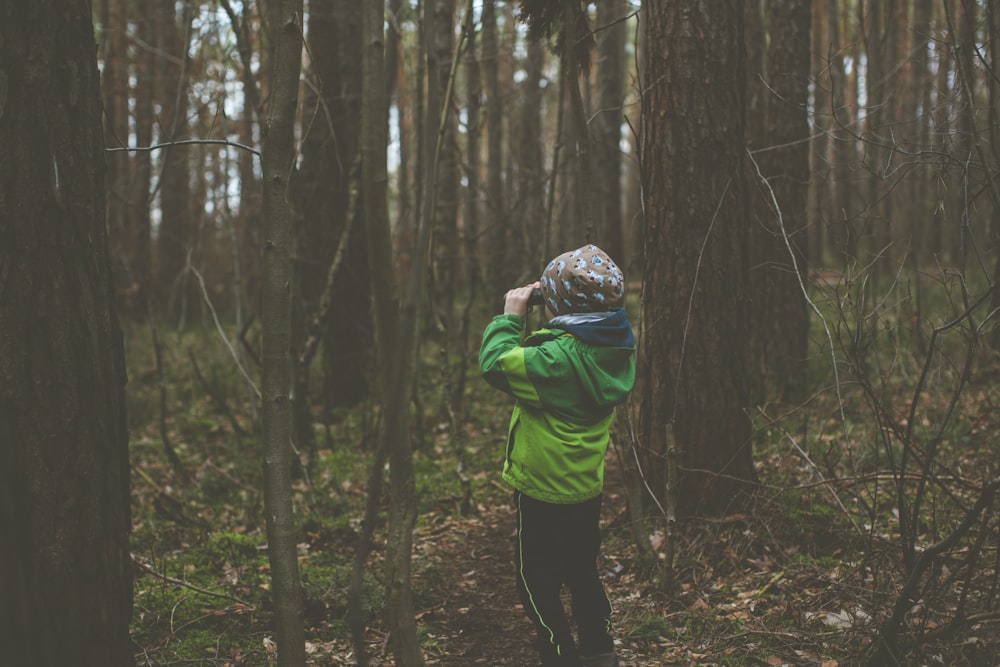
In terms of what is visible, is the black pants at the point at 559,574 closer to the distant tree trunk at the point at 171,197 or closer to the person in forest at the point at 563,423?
the person in forest at the point at 563,423

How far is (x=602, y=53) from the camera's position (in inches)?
531

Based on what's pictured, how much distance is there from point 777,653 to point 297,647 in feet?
6.92

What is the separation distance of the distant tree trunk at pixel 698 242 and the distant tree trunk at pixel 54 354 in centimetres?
291

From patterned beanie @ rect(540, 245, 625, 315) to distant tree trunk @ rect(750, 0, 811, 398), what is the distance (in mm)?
4643

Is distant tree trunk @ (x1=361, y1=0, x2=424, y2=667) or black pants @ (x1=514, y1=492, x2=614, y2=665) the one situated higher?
distant tree trunk @ (x1=361, y1=0, x2=424, y2=667)

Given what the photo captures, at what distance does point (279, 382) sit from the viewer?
2795mm

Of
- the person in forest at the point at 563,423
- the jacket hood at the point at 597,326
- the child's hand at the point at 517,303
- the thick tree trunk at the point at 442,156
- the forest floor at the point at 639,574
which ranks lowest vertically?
the forest floor at the point at 639,574

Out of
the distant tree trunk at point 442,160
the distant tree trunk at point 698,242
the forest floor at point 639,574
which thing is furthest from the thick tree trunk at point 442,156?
the forest floor at point 639,574

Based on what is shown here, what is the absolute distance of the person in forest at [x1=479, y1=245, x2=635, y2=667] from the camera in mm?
3150

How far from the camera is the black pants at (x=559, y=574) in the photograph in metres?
3.19

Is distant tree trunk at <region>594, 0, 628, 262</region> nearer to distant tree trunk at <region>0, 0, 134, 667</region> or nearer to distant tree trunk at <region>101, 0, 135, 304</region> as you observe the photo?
distant tree trunk at <region>101, 0, 135, 304</region>

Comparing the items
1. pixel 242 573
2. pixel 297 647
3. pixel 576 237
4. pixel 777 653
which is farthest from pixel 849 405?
pixel 576 237

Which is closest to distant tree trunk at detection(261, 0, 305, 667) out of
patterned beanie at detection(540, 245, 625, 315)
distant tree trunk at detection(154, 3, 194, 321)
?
patterned beanie at detection(540, 245, 625, 315)

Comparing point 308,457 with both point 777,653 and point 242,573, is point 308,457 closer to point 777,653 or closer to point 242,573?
point 242,573
